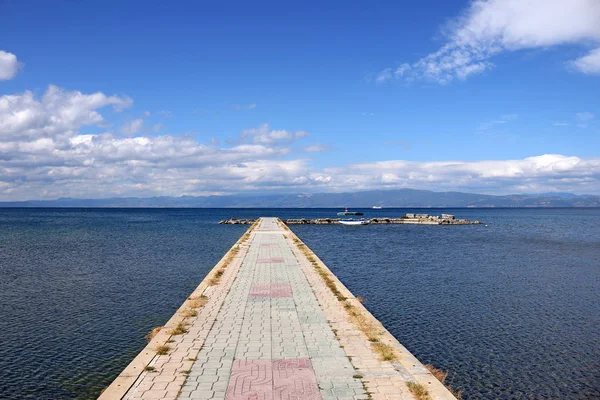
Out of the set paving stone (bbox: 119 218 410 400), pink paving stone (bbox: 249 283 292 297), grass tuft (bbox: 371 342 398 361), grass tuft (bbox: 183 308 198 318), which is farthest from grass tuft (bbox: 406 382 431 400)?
pink paving stone (bbox: 249 283 292 297)

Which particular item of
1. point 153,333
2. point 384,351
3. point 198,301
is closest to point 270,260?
point 198,301

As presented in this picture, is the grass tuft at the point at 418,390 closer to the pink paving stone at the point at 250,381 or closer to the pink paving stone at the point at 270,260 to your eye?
the pink paving stone at the point at 250,381

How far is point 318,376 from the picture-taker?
855 centimetres

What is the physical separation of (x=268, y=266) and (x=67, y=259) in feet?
56.6

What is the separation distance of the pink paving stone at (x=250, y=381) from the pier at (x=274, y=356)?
17 millimetres

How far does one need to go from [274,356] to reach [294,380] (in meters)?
1.41

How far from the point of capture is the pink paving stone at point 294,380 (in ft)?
25.2

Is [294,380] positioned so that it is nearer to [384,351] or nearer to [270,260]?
[384,351]

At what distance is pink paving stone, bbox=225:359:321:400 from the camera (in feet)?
25.1

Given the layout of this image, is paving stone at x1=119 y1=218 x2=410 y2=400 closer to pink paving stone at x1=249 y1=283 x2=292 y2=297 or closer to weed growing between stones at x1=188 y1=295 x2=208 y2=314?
pink paving stone at x1=249 y1=283 x2=292 y2=297

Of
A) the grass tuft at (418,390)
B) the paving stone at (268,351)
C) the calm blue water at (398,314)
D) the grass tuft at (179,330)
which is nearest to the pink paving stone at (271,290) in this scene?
the paving stone at (268,351)

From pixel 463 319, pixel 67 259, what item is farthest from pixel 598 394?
pixel 67 259

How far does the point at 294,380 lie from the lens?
27.3 ft

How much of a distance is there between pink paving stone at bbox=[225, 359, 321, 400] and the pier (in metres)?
0.02
